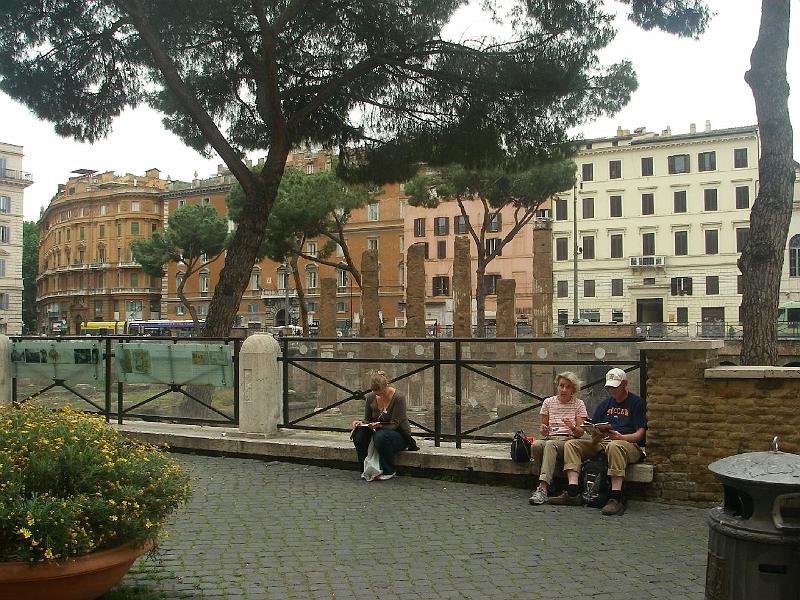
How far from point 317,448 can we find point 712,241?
5203 centimetres

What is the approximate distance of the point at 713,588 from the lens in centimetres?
354

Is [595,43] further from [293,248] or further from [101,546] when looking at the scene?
[293,248]

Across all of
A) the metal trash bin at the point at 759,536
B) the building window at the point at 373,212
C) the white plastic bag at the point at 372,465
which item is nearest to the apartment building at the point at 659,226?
the building window at the point at 373,212

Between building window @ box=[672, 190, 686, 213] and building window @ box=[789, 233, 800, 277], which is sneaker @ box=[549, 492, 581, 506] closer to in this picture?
building window @ box=[789, 233, 800, 277]

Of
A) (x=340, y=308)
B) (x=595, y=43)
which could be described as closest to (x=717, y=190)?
(x=340, y=308)

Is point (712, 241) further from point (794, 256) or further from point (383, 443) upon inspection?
point (383, 443)

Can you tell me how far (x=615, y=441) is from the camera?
21.6 feet

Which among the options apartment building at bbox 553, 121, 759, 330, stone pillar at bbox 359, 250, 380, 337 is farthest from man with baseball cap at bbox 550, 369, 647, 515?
apartment building at bbox 553, 121, 759, 330

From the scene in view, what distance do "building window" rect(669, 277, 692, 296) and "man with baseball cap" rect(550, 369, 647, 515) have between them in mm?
51437

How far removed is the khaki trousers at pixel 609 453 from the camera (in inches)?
254

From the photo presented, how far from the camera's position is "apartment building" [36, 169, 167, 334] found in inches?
3204

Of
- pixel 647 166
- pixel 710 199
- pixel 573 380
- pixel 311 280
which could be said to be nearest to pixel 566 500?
pixel 573 380

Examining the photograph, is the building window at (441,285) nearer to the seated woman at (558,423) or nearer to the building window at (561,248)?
the building window at (561,248)

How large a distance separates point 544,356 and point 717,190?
51839 millimetres
